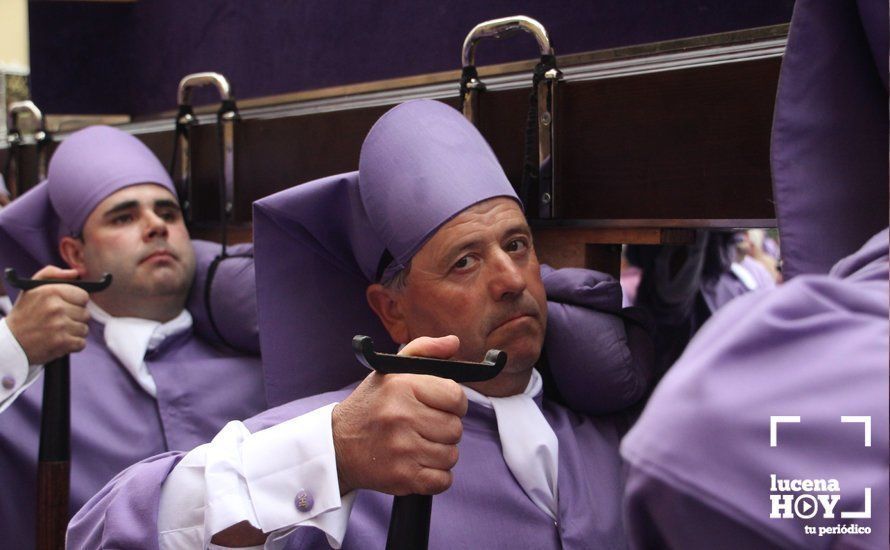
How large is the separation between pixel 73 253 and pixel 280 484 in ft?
4.27

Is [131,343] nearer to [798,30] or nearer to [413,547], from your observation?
[413,547]

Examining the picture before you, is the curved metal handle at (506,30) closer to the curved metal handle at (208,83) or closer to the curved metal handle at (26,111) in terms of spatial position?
the curved metal handle at (208,83)

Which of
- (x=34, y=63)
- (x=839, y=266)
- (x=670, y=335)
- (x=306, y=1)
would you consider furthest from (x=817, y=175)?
(x=34, y=63)

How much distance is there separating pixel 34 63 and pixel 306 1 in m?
1.14

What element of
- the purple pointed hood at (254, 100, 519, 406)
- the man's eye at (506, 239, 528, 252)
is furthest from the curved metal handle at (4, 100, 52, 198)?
the man's eye at (506, 239, 528, 252)

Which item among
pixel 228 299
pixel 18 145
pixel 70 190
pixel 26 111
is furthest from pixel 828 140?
pixel 18 145

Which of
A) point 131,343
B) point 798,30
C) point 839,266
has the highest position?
point 798,30

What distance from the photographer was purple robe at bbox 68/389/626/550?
1.32 m

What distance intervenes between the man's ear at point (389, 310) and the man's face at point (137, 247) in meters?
0.76

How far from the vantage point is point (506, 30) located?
164 cm

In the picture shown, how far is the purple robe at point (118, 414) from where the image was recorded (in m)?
2.02

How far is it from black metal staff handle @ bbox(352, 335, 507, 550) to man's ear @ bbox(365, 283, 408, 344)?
545 millimetres

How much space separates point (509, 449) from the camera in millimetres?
1450

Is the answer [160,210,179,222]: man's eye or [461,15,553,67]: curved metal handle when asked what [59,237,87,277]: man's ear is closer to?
[160,210,179,222]: man's eye
